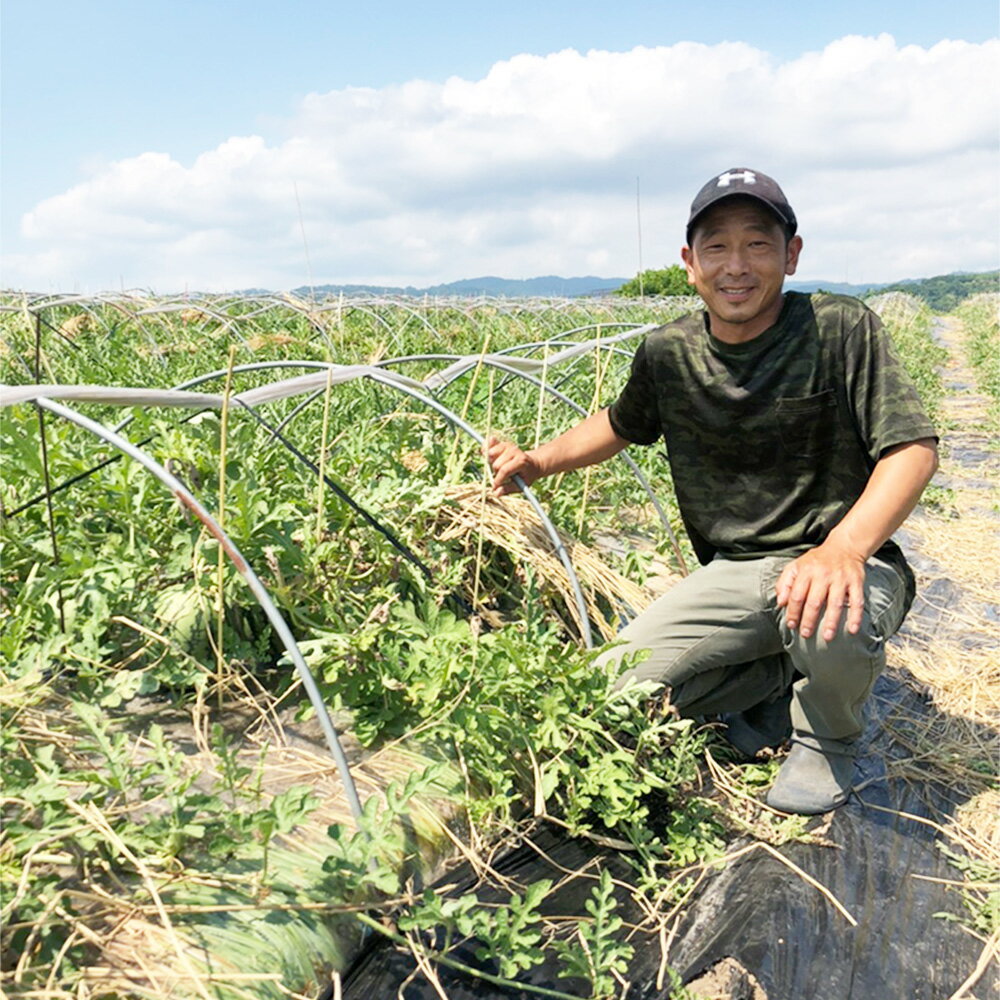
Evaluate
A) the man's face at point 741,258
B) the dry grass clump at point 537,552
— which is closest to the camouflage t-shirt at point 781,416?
the man's face at point 741,258

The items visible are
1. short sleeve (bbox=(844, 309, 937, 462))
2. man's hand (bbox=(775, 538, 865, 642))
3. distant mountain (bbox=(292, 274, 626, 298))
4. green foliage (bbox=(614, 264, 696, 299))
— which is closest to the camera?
man's hand (bbox=(775, 538, 865, 642))

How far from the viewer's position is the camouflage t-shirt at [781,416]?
2.20 m

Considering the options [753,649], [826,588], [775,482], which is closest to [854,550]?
[826,588]

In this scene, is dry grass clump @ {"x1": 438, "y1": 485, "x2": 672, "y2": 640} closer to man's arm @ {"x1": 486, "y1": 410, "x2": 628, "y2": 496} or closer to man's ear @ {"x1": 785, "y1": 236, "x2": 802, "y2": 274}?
man's arm @ {"x1": 486, "y1": 410, "x2": 628, "y2": 496}

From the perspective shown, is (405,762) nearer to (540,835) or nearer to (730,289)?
(540,835)

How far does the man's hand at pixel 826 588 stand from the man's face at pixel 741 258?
68 cm

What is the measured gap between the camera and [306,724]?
2277 millimetres

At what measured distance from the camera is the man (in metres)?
2.10

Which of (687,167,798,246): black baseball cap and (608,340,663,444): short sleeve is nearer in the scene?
(687,167,798,246): black baseball cap

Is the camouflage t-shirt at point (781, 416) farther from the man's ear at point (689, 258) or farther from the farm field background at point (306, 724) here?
the farm field background at point (306, 724)

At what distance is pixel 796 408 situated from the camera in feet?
7.48

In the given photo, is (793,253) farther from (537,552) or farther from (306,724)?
(306,724)

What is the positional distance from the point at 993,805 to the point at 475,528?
1639 millimetres

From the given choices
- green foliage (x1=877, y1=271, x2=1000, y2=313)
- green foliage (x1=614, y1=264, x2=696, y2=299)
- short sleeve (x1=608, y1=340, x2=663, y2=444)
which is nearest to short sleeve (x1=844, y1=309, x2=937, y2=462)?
short sleeve (x1=608, y1=340, x2=663, y2=444)
